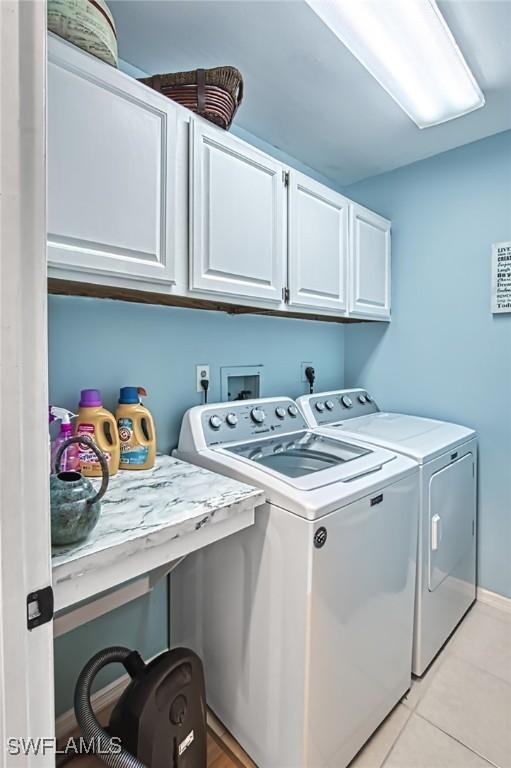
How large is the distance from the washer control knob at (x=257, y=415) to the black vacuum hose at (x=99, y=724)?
95 centimetres

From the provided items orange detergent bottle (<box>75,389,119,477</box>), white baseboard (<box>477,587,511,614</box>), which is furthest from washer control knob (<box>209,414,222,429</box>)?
white baseboard (<box>477,587,511,614</box>)

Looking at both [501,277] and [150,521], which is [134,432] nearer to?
[150,521]

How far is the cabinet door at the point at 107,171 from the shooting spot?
99cm

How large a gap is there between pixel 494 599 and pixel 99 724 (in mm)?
2009

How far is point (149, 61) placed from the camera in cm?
152

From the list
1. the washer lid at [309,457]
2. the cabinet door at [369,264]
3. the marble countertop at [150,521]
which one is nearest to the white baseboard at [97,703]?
the marble countertop at [150,521]

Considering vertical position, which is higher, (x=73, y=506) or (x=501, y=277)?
(x=501, y=277)

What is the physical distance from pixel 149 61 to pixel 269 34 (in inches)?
19.0

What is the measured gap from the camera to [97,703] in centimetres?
146

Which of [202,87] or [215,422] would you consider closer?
[202,87]

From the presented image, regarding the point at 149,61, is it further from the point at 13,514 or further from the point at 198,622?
the point at 198,622

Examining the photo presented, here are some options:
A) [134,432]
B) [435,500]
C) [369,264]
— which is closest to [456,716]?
[435,500]

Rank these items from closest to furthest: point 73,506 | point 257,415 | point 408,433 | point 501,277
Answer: point 73,506 < point 257,415 < point 408,433 < point 501,277

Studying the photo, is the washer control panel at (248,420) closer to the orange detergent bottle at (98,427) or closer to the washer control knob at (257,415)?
the washer control knob at (257,415)
